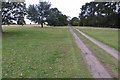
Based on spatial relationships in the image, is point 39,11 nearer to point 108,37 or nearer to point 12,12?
point 12,12

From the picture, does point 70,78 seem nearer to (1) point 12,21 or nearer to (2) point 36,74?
(2) point 36,74

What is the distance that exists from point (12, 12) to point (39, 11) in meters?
25.6

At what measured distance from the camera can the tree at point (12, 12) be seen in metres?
13.6

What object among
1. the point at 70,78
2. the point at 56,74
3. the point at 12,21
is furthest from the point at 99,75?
the point at 12,21

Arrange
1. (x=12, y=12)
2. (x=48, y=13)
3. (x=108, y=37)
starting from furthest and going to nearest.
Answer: (x=48, y=13)
(x=12, y=12)
(x=108, y=37)

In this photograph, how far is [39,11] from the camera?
39.7 metres

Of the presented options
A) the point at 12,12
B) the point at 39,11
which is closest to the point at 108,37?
the point at 12,12

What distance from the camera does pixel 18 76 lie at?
2.85 m

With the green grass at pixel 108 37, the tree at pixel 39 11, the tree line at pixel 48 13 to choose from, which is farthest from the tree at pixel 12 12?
the tree at pixel 39 11

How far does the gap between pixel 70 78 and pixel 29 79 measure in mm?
1086

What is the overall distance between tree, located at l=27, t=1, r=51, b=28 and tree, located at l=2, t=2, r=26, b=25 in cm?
2221

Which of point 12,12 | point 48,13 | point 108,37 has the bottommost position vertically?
point 108,37

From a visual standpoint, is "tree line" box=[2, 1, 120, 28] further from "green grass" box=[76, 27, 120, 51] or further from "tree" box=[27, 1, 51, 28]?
"green grass" box=[76, 27, 120, 51]

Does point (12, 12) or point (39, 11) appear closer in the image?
point (12, 12)
